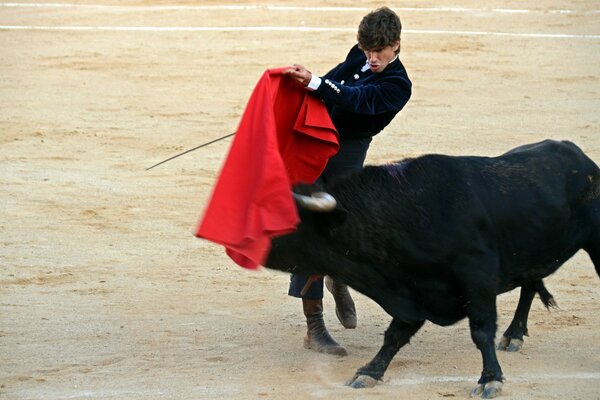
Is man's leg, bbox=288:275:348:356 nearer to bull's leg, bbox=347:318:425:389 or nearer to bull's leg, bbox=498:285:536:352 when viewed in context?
bull's leg, bbox=347:318:425:389

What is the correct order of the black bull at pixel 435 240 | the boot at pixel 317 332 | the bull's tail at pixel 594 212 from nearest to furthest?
the black bull at pixel 435 240, the bull's tail at pixel 594 212, the boot at pixel 317 332

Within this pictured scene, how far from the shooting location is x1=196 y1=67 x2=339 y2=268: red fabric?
4949mm

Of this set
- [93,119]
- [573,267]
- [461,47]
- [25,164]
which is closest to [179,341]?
[573,267]

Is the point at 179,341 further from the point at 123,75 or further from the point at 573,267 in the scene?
the point at 123,75

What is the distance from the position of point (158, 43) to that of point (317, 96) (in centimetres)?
980

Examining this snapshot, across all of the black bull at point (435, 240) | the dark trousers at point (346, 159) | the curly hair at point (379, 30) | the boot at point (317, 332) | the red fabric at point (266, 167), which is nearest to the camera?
the red fabric at point (266, 167)

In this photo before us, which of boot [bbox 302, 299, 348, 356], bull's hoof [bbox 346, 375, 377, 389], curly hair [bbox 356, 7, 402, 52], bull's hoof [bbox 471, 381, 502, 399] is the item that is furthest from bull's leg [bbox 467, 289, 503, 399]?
curly hair [bbox 356, 7, 402, 52]

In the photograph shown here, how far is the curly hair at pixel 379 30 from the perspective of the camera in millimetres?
5352

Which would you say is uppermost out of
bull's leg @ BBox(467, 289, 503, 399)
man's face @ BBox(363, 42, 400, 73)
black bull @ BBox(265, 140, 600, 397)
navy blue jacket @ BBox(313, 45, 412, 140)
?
man's face @ BBox(363, 42, 400, 73)

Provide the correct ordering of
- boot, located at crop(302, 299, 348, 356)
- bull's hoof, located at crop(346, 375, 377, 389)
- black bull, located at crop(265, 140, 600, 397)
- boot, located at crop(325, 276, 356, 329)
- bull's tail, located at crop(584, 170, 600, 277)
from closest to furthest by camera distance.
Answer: black bull, located at crop(265, 140, 600, 397), bull's hoof, located at crop(346, 375, 377, 389), bull's tail, located at crop(584, 170, 600, 277), boot, located at crop(302, 299, 348, 356), boot, located at crop(325, 276, 356, 329)

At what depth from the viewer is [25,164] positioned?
9.97 metres

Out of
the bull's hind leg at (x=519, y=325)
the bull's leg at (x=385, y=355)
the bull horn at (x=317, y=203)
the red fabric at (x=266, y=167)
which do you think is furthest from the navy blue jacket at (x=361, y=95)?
the bull's hind leg at (x=519, y=325)

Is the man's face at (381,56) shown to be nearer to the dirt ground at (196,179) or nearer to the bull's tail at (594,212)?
the bull's tail at (594,212)

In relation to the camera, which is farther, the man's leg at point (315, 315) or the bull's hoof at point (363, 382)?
the man's leg at point (315, 315)
